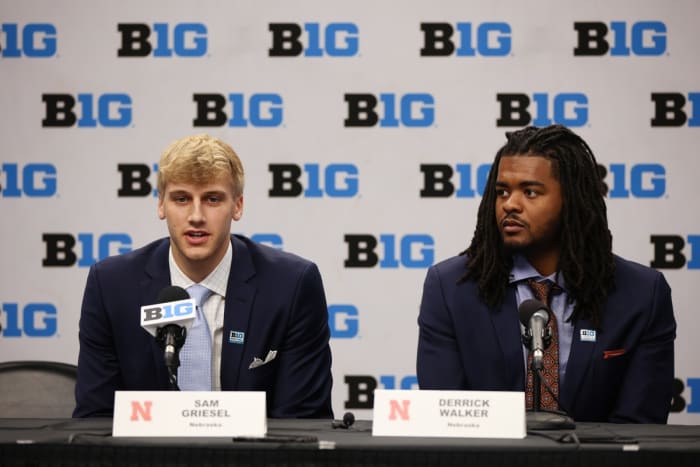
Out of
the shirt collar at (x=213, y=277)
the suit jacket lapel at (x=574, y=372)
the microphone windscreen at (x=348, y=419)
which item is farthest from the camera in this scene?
the shirt collar at (x=213, y=277)

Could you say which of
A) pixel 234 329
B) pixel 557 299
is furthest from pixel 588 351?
pixel 234 329

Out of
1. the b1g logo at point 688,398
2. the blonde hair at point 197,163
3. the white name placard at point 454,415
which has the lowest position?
the b1g logo at point 688,398

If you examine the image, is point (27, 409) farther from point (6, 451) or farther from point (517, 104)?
point (517, 104)

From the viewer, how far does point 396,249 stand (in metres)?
4.21

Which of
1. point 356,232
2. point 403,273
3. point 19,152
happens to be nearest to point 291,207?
point 356,232

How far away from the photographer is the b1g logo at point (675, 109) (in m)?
4.17

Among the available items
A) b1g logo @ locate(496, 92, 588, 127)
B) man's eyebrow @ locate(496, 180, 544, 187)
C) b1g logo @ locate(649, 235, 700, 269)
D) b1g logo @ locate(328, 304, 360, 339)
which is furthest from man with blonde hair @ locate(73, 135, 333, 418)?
b1g logo @ locate(649, 235, 700, 269)

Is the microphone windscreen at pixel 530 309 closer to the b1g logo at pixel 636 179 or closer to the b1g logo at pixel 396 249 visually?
the b1g logo at pixel 396 249

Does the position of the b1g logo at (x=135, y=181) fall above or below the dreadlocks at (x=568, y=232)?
above

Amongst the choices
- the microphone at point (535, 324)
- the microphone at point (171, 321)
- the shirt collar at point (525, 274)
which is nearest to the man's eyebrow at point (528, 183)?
the shirt collar at point (525, 274)

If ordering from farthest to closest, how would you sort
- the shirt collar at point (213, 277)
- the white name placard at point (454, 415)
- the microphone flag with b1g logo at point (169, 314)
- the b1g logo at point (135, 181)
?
the b1g logo at point (135, 181)
the shirt collar at point (213, 277)
the microphone flag with b1g logo at point (169, 314)
the white name placard at point (454, 415)

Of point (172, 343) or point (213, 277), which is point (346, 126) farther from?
point (172, 343)

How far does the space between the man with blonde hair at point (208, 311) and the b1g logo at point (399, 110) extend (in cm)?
153

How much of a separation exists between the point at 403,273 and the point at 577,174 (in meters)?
1.54
